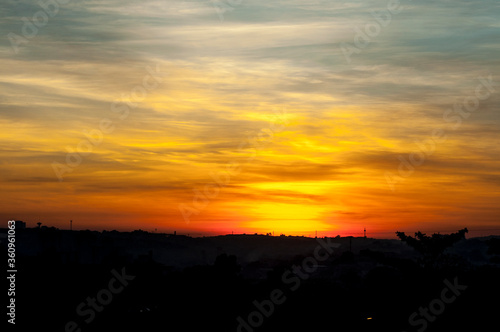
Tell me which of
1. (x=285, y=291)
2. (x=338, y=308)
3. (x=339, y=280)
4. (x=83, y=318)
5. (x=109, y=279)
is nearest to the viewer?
(x=83, y=318)

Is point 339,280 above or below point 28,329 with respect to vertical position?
above

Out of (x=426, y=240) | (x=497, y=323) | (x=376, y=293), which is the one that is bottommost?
(x=497, y=323)

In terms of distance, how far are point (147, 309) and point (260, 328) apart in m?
12.5

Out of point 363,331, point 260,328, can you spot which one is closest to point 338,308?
point 363,331

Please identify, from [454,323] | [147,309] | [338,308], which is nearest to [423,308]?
[454,323]

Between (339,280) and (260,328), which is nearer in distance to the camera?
(260,328)

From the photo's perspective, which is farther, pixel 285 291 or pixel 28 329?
pixel 285 291

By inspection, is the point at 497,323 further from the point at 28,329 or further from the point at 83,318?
the point at 28,329

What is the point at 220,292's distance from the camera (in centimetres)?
6994

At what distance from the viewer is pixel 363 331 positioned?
2442 inches

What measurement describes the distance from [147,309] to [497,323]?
3325 centimetres

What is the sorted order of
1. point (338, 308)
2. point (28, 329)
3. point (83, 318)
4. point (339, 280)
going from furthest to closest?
point (339, 280) → point (338, 308) → point (83, 318) → point (28, 329)

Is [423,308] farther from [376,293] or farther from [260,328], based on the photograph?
[260,328]

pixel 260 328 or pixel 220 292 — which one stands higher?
pixel 220 292
